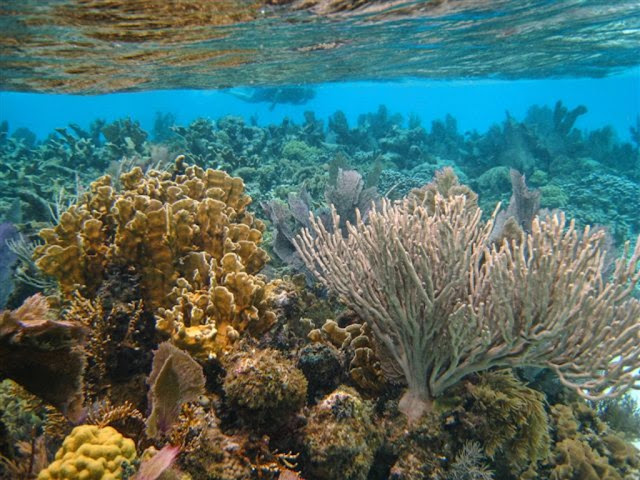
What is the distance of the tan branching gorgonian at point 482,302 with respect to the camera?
2.79 meters

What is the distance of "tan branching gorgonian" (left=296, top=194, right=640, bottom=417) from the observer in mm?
2791

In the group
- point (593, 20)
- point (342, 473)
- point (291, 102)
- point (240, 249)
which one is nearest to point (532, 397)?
point (342, 473)

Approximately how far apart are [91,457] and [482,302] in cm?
269

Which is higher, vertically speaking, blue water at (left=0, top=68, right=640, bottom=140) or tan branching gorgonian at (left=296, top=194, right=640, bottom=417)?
tan branching gorgonian at (left=296, top=194, right=640, bottom=417)

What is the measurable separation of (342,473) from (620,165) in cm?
2092

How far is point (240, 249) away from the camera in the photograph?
4176 millimetres

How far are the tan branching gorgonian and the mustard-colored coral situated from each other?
6.58 ft

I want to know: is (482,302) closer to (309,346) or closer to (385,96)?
(309,346)

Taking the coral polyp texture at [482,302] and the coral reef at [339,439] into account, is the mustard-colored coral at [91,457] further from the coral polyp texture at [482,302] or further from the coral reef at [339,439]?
the coral polyp texture at [482,302]

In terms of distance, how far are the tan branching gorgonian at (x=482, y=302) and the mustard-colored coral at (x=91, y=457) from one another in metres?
2.01

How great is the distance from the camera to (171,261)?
379cm

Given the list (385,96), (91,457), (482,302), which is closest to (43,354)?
(91,457)

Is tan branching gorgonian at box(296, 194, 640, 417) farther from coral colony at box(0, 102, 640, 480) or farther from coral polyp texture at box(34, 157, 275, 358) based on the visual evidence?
coral polyp texture at box(34, 157, 275, 358)

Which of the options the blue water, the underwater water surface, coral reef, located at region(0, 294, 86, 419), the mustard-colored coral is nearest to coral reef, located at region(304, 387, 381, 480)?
the underwater water surface
